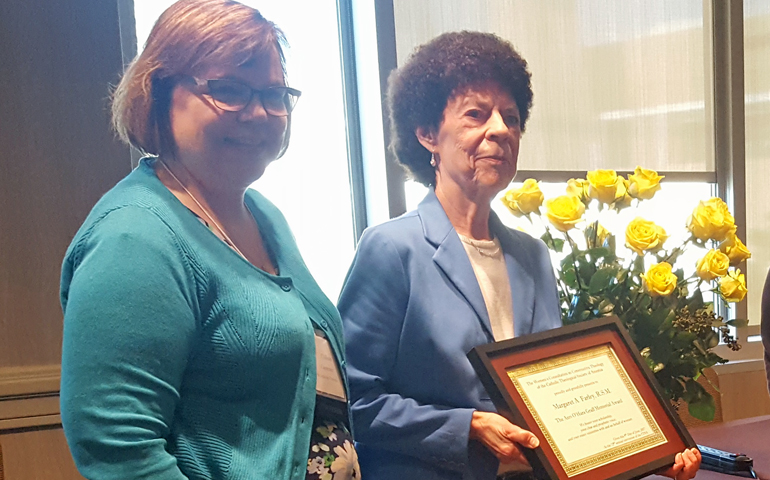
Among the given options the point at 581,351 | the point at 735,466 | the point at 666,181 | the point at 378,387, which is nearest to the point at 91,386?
the point at 378,387

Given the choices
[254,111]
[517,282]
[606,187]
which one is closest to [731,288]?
[606,187]

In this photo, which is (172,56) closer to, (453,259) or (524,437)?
(453,259)

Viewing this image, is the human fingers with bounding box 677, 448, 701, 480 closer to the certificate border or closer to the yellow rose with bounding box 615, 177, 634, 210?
the certificate border

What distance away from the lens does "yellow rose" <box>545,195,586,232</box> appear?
156 cm

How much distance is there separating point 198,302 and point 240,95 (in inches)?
11.4

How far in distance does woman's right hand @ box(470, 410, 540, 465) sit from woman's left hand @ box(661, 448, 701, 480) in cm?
30

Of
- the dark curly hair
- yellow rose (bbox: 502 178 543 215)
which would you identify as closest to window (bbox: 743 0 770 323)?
yellow rose (bbox: 502 178 543 215)

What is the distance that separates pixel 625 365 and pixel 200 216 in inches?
32.8

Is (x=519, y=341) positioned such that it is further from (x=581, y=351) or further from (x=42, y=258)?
(x=42, y=258)

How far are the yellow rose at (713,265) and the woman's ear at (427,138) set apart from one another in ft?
2.35

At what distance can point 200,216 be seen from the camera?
94 cm

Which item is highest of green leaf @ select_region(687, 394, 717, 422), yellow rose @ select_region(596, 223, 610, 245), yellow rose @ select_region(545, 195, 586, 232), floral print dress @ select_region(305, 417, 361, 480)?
yellow rose @ select_region(545, 195, 586, 232)

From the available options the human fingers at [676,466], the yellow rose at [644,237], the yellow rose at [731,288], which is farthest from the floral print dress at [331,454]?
the yellow rose at [731,288]

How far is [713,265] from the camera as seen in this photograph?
1.58 m
